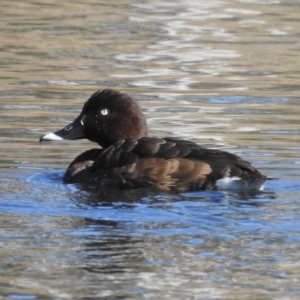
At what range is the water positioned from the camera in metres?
5.86

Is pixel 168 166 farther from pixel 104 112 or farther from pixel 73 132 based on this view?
pixel 73 132

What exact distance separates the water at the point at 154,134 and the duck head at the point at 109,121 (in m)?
0.41

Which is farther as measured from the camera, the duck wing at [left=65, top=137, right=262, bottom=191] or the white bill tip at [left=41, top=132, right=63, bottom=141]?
the white bill tip at [left=41, top=132, right=63, bottom=141]

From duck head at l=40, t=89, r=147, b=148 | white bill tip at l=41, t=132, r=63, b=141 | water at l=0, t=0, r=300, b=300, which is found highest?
duck head at l=40, t=89, r=147, b=148

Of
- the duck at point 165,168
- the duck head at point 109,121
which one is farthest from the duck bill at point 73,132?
the duck at point 165,168

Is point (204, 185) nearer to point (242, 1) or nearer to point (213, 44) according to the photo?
point (213, 44)

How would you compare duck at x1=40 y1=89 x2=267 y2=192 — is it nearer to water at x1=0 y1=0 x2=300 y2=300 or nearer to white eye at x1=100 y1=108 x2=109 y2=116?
water at x1=0 y1=0 x2=300 y2=300

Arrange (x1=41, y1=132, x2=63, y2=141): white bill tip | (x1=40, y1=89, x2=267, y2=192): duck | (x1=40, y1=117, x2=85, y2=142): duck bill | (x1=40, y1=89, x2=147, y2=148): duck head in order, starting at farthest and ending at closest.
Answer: (x1=40, y1=117, x2=85, y2=142): duck bill → (x1=41, y1=132, x2=63, y2=141): white bill tip → (x1=40, y1=89, x2=147, y2=148): duck head → (x1=40, y1=89, x2=267, y2=192): duck

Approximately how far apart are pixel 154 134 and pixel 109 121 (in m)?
1.81

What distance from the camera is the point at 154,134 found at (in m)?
10.6

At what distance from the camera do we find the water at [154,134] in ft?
19.2

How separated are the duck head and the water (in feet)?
1.34

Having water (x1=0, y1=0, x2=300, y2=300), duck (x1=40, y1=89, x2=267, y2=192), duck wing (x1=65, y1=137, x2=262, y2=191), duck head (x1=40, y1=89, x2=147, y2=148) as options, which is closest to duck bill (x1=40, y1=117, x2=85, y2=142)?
duck head (x1=40, y1=89, x2=147, y2=148)

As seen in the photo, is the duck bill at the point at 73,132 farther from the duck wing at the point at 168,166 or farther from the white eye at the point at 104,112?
the duck wing at the point at 168,166
